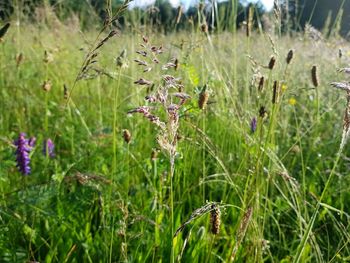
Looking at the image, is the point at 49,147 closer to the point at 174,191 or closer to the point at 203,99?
the point at 174,191

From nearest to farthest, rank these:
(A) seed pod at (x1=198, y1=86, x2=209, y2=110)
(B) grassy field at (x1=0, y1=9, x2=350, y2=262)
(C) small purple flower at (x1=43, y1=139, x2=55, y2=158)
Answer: (A) seed pod at (x1=198, y1=86, x2=209, y2=110) → (B) grassy field at (x1=0, y1=9, x2=350, y2=262) → (C) small purple flower at (x1=43, y1=139, x2=55, y2=158)

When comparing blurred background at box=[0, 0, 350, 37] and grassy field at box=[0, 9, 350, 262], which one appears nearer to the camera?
grassy field at box=[0, 9, 350, 262]

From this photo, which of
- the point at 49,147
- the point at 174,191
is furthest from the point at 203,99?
the point at 49,147


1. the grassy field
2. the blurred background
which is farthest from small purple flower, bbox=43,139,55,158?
the blurred background

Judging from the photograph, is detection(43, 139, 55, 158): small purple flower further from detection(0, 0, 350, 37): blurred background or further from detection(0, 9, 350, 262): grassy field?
detection(0, 0, 350, 37): blurred background

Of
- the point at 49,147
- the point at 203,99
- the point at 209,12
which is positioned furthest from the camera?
the point at 209,12

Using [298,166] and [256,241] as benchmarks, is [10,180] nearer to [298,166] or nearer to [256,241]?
[256,241]

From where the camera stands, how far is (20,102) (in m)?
2.23

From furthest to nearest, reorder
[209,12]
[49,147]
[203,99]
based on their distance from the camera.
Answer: [209,12]
[49,147]
[203,99]

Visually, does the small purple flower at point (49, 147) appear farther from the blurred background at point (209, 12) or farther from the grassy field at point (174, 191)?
the blurred background at point (209, 12)

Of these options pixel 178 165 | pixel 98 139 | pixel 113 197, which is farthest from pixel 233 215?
pixel 98 139

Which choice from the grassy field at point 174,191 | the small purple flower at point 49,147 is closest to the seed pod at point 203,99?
the grassy field at point 174,191

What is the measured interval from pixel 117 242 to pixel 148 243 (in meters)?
0.08

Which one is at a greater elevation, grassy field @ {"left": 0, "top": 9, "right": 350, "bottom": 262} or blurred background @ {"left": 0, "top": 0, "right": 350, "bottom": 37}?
blurred background @ {"left": 0, "top": 0, "right": 350, "bottom": 37}
